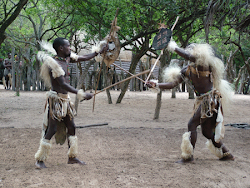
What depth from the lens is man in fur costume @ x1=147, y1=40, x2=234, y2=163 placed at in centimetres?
318

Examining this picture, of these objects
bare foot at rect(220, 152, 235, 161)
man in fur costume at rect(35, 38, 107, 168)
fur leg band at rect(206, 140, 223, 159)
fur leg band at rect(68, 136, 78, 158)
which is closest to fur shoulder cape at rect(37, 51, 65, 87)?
man in fur costume at rect(35, 38, 107, 168)

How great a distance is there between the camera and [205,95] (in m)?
3.27

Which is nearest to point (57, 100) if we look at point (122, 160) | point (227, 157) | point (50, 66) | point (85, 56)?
point (50, 66)

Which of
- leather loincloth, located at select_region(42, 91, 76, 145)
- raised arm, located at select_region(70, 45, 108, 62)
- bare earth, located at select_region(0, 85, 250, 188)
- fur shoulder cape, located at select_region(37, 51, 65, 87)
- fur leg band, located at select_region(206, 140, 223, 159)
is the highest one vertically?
raised arm, located at select_region(70, 45, 108, 62)

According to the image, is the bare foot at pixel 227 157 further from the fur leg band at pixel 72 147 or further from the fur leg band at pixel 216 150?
the fur leg band at pixel 72 147

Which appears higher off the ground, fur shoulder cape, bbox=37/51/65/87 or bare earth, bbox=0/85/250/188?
fur shoulder cape, bbox=37/51/65/87

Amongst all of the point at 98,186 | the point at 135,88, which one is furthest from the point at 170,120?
the point at 135,88

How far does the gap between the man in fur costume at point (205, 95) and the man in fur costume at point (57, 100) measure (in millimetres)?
1123

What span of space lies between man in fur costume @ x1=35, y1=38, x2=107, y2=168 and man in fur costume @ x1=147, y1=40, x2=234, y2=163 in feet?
3.68

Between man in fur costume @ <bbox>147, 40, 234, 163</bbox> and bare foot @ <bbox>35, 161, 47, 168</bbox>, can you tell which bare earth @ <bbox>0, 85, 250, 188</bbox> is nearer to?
bare foot @ <bbox>35, 161, 47, 168</bbox>

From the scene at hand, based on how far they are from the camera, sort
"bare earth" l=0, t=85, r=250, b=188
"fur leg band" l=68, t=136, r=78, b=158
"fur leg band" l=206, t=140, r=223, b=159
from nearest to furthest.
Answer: "bare earth" l=0, t=85, r=250, b=188
"fur leg band" l=68, t=136, r=78, b=158
"fur leg band" l=206, t=140, r=223, b=159

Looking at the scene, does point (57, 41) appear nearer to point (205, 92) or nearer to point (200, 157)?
point (205, 92)

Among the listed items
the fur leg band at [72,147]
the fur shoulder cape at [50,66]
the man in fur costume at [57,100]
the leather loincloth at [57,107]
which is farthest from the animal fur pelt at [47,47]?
the fur leg band at [72,147]

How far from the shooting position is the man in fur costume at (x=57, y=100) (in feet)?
9.98
